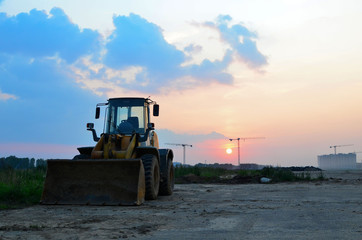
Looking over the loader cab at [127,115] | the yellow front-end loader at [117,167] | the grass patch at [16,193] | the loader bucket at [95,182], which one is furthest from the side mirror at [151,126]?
the grass patch at [16,193]

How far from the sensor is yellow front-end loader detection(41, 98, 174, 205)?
34.8 feet

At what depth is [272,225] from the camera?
22.6ft

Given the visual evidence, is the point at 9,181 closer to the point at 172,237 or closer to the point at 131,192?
the point at 131,192

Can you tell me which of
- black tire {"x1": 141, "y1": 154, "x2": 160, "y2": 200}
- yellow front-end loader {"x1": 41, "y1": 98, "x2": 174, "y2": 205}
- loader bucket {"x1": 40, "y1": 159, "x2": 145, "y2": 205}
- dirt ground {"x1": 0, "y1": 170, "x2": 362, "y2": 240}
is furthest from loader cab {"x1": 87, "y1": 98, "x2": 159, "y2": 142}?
dirt ground {"x1": 0, "y1": 170, "x2": 362, "y2": 240}

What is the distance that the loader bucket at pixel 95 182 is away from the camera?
34.5ft

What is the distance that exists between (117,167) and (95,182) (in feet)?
2.22

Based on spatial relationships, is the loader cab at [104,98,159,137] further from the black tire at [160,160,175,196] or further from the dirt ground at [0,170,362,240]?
the dirt ground at [0,170,362,240]

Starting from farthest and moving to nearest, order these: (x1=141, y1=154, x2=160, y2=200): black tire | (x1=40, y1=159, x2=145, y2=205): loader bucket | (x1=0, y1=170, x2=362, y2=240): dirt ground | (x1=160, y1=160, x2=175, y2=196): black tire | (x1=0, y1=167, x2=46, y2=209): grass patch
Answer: (x1=160, y1=160, x2=175, y2=196): black tire → (x1=141, y1=154, x2=160, y2=200): black tire → (x1=0, y1=167, x2=46, y2=209): grass patch → (x1=40, y1=159, x2=145, y2=205): loader bucket → (x1=0, y1=170, x2=362, y2=240): dirt ground

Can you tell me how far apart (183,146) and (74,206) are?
9878 centimetres

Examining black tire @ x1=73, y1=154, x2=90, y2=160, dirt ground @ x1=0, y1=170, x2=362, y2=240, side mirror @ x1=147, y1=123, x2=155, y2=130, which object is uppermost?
side mirror @ x1=147, y1=123, x2=155, y2=130

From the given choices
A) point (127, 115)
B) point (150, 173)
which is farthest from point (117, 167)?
point (127, 115)

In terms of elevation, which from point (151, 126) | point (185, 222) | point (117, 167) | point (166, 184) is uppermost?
point (151, 126)

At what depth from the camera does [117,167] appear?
10766mm

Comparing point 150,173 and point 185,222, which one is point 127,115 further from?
point 185,222
